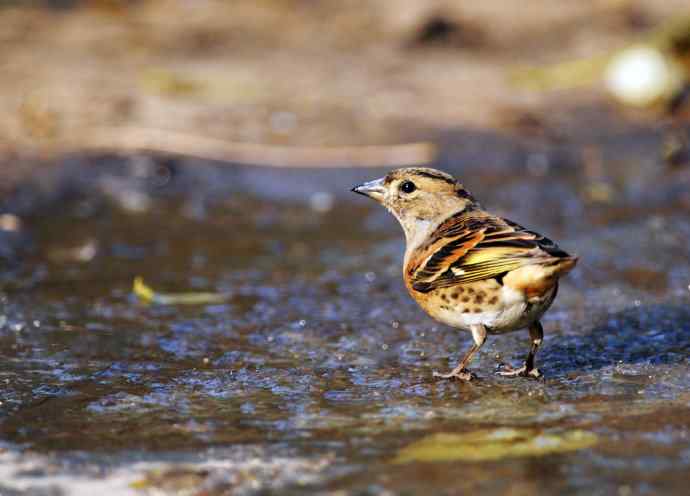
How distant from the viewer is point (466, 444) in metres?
3.87

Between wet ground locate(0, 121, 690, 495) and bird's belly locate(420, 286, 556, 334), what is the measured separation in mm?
260

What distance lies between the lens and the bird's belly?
16.0 ft

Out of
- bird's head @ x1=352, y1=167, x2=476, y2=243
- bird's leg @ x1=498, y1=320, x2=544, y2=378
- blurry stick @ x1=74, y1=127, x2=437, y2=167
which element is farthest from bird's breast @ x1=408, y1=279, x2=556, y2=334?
blurry stick @ x1=74, y1=127, x2=437, y2=167

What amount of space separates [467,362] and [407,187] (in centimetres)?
123

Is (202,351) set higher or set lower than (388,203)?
lower

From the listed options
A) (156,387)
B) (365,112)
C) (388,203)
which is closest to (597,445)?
(156,387)

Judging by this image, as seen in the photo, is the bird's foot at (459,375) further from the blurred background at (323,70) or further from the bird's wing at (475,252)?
the blurred background at (323,70)

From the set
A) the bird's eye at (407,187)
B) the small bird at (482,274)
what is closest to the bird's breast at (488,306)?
the small bird at (482,274)

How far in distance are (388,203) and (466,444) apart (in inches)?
90.4

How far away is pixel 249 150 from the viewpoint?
9.49 metres

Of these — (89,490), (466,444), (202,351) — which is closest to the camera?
(89,490)

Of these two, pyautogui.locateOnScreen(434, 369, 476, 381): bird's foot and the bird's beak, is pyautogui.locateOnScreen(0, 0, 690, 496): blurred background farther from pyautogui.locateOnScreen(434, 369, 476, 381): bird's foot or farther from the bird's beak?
the bird's beak

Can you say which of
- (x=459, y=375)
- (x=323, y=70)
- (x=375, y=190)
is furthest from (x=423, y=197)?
(x=323, y=70)

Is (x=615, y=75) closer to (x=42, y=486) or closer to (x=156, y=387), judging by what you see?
(x=156, y=387)
